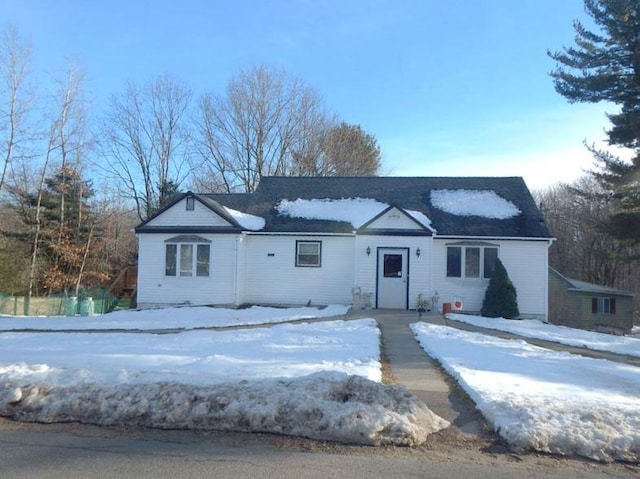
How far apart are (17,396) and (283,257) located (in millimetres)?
14468

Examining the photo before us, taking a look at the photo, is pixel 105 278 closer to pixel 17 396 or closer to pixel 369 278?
pixel 369 278

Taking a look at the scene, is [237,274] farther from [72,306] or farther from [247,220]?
[72,306]

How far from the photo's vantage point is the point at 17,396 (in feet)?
20.3

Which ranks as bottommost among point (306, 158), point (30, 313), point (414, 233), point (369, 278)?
point (30, 313)

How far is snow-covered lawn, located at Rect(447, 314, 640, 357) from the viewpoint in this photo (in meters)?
13.2

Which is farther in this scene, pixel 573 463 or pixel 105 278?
pixel 105 278

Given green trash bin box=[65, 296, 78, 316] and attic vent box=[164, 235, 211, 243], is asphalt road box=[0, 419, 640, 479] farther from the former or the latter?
green trash bin box=[65, 296, 78, 316]

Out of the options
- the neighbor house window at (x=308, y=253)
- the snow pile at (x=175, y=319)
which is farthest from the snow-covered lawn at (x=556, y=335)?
the neighbor house window at (x=308, y=253)

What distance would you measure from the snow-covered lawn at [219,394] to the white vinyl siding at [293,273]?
35.1 feet

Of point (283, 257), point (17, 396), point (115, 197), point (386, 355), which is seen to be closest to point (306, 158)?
point (115, 197)

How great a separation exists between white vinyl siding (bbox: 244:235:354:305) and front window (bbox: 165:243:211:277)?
169cm

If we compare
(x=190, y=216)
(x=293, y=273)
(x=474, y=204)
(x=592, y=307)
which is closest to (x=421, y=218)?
(x=474, y=204)

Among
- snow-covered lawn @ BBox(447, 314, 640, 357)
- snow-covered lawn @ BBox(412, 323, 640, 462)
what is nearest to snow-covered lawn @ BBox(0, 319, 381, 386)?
snow-covered lawn @ BBox(412, 323, 640, 462)

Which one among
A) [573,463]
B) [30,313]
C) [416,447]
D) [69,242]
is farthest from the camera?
[69,242]
